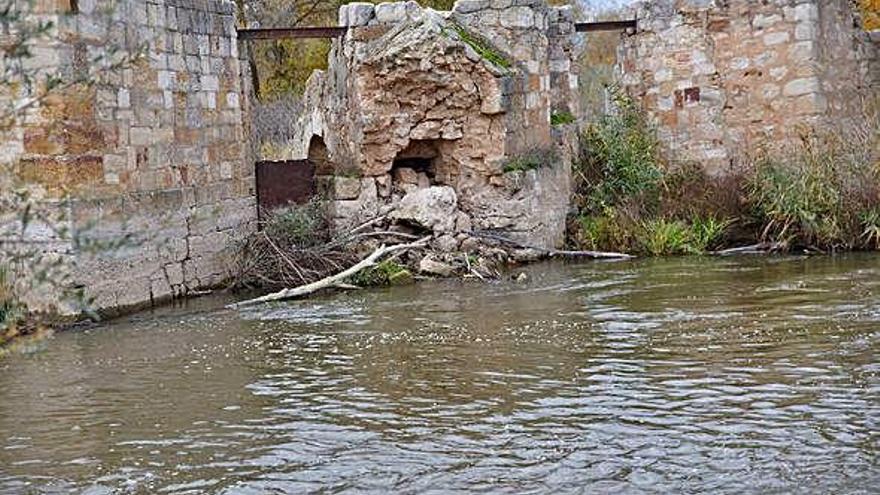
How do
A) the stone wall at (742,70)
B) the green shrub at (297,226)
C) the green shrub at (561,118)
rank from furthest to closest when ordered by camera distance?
the stone wall at (742,70), the green shrub at (561,118), the green shrub at (297,226)

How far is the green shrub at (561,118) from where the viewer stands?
1628 centimetres

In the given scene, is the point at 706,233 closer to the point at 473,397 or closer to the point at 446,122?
the point at 446,122

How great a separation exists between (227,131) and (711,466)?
30.3ft

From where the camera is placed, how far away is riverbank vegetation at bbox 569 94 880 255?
14.9m

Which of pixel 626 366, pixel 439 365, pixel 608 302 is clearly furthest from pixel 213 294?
pixel 626 366

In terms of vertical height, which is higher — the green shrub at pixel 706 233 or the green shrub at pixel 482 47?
the green shrub at pixel 482 47

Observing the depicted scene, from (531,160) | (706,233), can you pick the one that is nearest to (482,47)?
(531,160)

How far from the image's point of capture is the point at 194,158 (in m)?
13.6

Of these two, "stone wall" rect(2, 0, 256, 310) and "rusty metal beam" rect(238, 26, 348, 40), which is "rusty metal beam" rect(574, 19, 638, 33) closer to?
"rusty metal beam" rect(238, 26, 348, 40)

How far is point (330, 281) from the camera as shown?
1327 centimetres

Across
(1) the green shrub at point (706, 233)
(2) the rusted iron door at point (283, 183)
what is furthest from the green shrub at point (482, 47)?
(1) the green shrub at point (706, 233)

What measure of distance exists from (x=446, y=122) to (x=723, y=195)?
3673 mm

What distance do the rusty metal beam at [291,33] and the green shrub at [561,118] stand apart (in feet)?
9.88

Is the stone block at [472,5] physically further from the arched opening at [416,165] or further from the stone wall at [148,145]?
the stone wall at [148,145]
